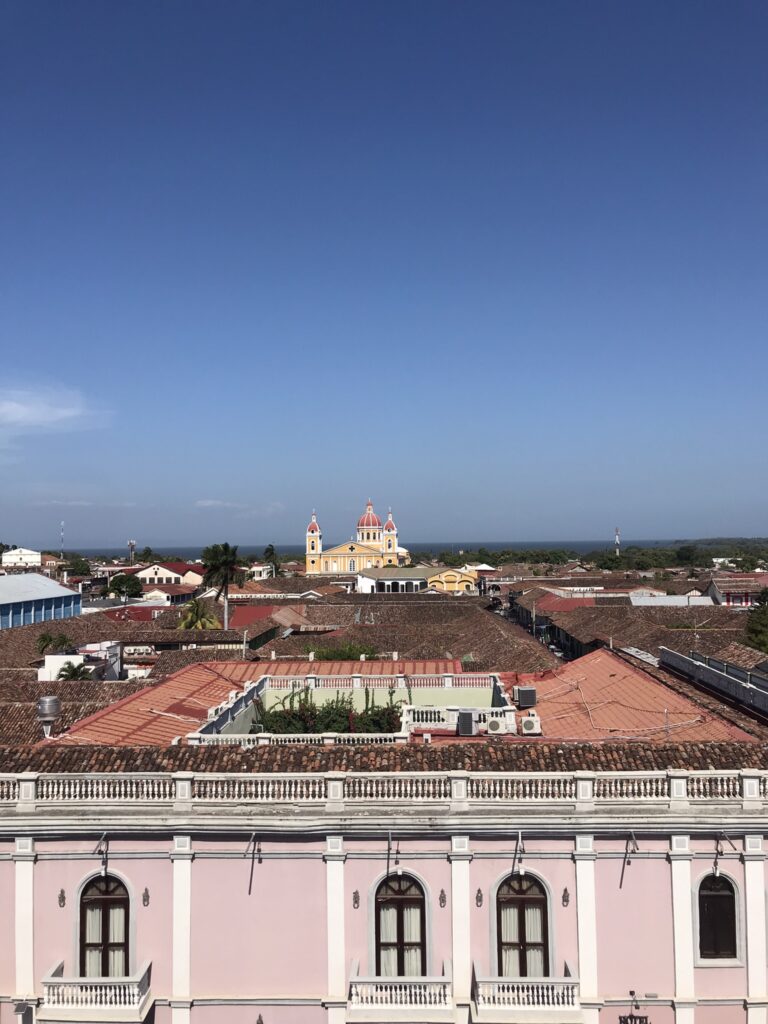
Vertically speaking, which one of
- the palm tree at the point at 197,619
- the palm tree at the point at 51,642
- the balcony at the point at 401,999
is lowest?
the balcony at the point at 401,999

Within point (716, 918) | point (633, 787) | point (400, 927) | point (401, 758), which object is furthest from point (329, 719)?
point (716, 918)

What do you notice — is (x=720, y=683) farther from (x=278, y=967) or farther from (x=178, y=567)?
(x=178, y=567)

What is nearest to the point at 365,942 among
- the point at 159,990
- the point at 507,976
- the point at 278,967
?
the point at 278,967

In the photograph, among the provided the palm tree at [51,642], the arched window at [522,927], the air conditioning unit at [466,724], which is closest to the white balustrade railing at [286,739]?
the air conditioning unit at [466,724]

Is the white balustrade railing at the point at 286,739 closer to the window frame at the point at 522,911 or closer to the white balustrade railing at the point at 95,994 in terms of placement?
the window frame at the point at 522,911

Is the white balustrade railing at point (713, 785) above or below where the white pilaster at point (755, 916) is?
above

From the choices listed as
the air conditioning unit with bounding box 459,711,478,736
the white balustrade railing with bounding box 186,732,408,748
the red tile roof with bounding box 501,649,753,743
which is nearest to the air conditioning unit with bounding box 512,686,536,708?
the red tile roof with bounding box 501,649,753,743
